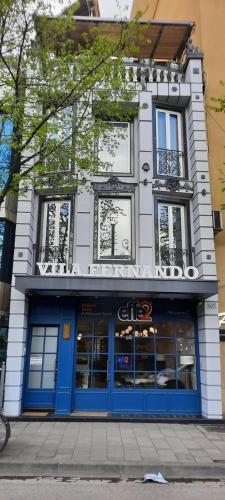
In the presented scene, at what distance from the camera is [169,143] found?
39.6 feet

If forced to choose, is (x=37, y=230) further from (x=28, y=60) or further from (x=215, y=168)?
(x=215, y=168)

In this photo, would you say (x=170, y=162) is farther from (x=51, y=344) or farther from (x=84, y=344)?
(x=51, y=344)

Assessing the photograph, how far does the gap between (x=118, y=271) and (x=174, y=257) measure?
1911mm

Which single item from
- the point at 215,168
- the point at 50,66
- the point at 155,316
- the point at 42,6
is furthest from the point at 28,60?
the point at 155,316

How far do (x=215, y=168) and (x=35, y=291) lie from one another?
21.9ft

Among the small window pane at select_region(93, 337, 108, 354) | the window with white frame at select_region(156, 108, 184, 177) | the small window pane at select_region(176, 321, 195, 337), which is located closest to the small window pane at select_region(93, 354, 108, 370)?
the small window pane at select_region(93, 337, 108, 354)

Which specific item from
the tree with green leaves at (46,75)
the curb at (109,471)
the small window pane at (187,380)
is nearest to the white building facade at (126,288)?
the small window pane at (187,380)

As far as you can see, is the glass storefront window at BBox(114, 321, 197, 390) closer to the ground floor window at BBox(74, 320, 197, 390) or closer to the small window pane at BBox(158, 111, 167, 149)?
the ground floor window at BBox(74, 320, 197, 390)

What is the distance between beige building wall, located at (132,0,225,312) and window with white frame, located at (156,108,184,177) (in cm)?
96

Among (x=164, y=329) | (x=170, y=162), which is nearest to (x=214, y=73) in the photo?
(x=170, y=162)

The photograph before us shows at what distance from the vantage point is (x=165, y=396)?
→ 10234mm

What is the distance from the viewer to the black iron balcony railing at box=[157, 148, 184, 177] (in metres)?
11.7

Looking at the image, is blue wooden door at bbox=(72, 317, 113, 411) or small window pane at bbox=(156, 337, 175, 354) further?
small window pane at bbox=(156, 337, 175, 354)

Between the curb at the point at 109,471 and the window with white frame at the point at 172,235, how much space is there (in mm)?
5580
